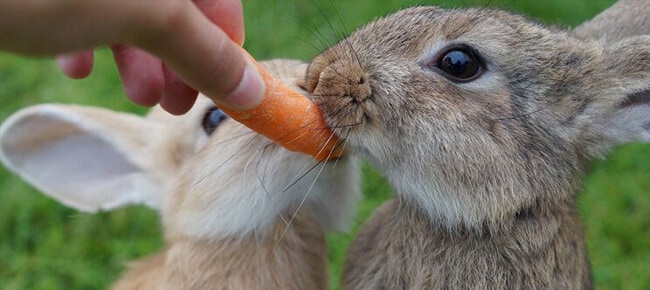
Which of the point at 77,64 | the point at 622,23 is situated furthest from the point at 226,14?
the point at 622,23

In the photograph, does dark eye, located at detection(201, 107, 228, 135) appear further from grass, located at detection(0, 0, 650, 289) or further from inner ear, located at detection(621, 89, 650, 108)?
inner ear, located at detection(621, 89, 650, 108)

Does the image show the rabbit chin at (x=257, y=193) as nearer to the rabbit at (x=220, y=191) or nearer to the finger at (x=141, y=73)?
the rabbit at (x=220, y=191)

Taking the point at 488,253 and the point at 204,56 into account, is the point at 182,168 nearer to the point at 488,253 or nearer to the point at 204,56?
the point at 488,253

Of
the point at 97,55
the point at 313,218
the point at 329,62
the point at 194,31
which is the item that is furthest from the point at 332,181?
the point at 97,55

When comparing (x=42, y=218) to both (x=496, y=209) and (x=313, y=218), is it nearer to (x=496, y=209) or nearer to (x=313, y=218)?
(x=313, y=218)

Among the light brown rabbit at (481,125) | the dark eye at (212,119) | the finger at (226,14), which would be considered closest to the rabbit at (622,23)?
the light brown rabbit at (481,125)

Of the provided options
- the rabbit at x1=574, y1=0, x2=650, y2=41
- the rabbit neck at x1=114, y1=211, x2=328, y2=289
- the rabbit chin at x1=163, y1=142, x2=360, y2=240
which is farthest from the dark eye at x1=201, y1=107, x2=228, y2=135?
the rabbit at x1=574, y1=0, x2=650, y2=41
